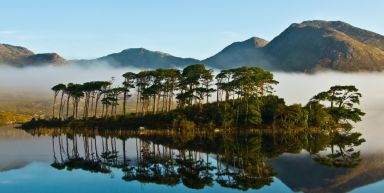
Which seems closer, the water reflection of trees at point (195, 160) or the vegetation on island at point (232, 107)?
the water reflection of trees at point (195, 160)

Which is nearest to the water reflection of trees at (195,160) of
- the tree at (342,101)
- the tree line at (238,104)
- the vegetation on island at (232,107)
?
the vegetation on island at (232,107)

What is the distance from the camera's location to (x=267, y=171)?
47.0 m

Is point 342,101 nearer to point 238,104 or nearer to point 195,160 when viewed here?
point 238,104

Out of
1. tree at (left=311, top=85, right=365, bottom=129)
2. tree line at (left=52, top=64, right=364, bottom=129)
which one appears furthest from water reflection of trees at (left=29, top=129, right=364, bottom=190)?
tree at (left=311, top=85, right=365, bottom=129)

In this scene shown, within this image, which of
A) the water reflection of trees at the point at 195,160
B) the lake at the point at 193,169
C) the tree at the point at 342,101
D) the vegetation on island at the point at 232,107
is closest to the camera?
the lake at the point at 193,169

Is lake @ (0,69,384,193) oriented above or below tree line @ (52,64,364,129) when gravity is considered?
below

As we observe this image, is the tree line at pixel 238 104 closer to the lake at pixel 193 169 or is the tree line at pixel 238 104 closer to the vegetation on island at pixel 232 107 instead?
the vegetation on island at pixel 232 107

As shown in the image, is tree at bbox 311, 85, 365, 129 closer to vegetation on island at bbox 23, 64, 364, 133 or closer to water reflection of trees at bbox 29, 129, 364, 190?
vegetation on island at bbox 23, 64, 364, 133

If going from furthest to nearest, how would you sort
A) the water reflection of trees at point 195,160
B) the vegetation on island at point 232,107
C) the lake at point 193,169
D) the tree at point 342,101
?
the tree at point 342,101 < the vegetation on island at point 232,107 < the water reflection of trees at point 195,160 < the lake at point 193,169

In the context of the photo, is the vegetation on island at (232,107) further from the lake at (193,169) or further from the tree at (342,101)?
the lake at (193,169)

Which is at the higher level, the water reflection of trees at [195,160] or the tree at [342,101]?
the tree at [342,101]

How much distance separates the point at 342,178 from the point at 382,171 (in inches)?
333

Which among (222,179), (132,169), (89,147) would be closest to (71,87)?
(89,147)

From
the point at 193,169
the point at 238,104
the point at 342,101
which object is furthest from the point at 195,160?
the point at 342,101
